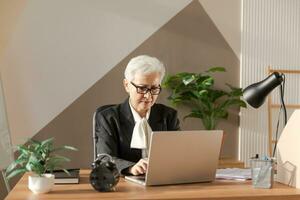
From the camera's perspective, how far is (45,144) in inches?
67.8

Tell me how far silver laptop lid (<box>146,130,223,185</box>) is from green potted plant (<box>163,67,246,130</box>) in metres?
2.00

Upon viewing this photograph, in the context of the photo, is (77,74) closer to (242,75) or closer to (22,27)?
(22,27)

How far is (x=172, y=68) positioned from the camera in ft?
13.5

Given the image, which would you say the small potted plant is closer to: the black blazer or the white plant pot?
the white plant pot

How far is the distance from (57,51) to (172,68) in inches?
40.5

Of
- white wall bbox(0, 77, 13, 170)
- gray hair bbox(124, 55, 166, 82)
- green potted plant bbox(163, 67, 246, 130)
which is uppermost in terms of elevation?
gray hair bbox(124, 55, 166, 82)

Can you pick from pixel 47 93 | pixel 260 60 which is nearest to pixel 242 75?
Result: pixel 260 60

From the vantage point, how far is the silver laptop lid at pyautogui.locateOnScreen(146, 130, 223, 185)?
1.75 m

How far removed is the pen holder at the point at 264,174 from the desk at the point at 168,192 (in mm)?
33

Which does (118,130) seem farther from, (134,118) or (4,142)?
(4,142)

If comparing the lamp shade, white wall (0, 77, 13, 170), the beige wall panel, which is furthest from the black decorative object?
the beige wall panel

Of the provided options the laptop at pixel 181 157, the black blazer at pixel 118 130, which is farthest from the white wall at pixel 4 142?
the laptop at pixel 181 157

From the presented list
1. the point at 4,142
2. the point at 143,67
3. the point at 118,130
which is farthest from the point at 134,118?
the point at 4,142

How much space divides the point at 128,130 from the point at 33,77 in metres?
1.75
